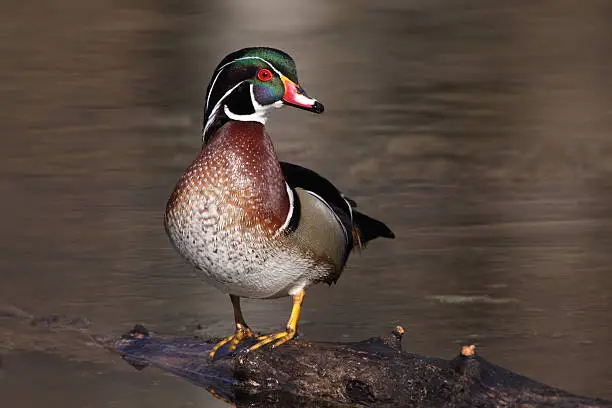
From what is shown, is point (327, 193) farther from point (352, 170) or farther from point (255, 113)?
point (352, 170)

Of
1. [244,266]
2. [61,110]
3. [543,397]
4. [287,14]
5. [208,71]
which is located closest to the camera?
[543,397]

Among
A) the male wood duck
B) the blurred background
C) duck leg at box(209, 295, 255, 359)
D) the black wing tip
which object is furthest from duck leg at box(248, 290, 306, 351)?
the black wing tip

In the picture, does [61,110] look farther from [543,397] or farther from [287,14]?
[543,397]

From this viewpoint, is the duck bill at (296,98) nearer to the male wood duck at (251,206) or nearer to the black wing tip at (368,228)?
the male wood duck at (251,206)

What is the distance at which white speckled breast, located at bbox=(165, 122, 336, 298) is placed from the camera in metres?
4.67

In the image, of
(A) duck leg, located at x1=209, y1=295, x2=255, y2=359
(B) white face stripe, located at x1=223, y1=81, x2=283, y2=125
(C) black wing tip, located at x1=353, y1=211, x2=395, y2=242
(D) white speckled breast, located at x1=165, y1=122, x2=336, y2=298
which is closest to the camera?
(D) white speckled breast, located at x1=165, y1=122, x2=336, y2=298

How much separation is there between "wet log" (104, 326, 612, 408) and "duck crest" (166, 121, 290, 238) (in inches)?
19.9

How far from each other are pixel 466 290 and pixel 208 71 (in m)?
6.08

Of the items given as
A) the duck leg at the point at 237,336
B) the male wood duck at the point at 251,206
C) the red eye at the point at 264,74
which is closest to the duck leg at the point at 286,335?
the male wood duck at the point at 251,206

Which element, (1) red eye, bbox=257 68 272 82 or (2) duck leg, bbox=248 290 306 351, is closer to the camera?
(1) red eye, bbox=257 68 272 82

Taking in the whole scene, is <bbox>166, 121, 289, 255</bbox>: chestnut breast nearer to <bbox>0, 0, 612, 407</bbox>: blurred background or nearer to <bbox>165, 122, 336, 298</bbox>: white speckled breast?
<bbox>165, 122, 336, 298</bbox>: white speckled breast

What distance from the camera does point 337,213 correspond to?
5199mm

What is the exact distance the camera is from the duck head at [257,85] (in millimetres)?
4836

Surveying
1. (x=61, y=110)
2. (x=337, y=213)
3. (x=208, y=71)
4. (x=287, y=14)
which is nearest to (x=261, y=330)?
(x=337, y=213)
